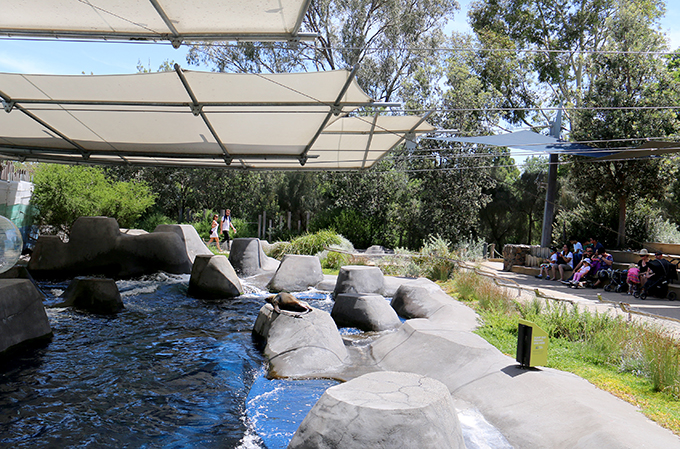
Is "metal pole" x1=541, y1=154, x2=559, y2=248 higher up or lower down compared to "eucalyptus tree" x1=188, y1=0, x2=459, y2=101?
lower down

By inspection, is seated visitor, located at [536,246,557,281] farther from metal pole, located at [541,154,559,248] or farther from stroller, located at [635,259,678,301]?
stroller, located at [635,259,678,301]

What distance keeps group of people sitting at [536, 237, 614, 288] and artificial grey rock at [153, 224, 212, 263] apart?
1159 cm

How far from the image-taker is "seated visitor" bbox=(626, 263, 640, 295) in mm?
12555

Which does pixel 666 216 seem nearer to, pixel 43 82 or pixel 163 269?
pixel 163 269

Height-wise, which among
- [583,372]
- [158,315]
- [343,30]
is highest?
[343,30]

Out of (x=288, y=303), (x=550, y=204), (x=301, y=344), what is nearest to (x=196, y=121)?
(x=288, y=303)

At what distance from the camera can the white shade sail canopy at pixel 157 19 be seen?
5086mm

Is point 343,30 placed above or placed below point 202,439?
above

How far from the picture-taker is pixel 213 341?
8.16 metres

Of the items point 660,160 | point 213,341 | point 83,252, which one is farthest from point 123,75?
point 660,160

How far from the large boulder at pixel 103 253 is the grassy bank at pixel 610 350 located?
31.1 ft

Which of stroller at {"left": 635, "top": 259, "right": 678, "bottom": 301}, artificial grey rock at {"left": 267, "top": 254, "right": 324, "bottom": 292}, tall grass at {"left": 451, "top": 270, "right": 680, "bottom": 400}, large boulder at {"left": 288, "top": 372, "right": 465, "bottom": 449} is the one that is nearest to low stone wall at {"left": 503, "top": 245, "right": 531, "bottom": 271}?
stroller at {"left": 635, "top": 259, "right": 678, "bottom": 301}

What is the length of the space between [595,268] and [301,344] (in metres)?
10.9

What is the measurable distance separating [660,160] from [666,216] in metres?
12.4
